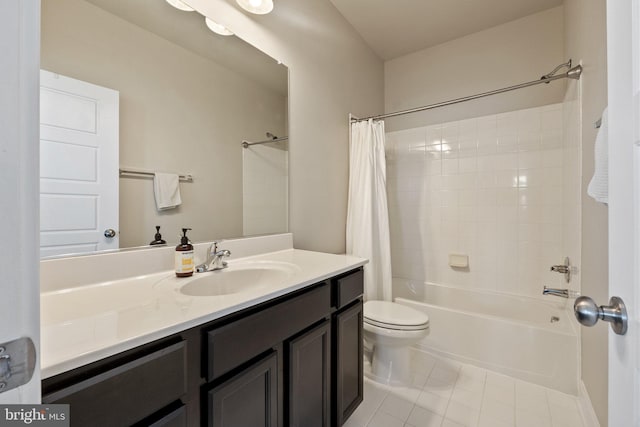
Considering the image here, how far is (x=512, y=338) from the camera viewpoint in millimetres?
1834

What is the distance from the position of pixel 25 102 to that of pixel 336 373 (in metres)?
1.32

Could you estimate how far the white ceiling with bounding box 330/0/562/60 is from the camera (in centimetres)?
212

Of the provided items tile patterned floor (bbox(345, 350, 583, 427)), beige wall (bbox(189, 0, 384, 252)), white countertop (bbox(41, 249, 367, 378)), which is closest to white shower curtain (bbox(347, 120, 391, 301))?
beige wall (bbox(189, 0, 384, 252))

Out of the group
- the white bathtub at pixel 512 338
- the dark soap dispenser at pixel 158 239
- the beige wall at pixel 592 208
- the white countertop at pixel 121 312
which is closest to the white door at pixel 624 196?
the white countertop at pixel 121 312

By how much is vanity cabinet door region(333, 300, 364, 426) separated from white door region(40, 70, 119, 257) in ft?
3.26

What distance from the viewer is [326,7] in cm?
207

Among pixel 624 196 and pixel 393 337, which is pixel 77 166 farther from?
pixel 393 337

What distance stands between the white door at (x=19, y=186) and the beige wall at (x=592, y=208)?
70.7 inches

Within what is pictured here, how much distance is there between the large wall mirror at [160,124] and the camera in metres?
0.90

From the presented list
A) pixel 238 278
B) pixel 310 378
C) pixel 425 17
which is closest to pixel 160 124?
pixel 238 278

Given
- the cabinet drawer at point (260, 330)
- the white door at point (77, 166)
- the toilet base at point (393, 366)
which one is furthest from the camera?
the toilet base at point (393, 366)

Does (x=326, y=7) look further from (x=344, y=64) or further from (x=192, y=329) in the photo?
(x=192, y=329)

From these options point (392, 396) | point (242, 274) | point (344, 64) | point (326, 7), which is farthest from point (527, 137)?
point (242, 274)

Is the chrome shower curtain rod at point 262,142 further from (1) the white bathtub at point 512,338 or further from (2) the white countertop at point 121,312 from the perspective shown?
(1) the white bathtub at point 512,338
